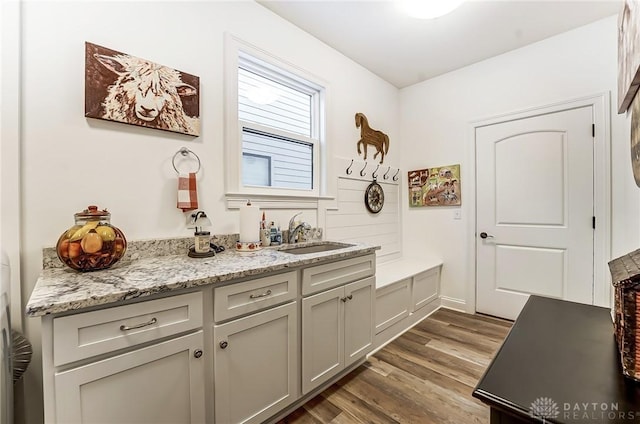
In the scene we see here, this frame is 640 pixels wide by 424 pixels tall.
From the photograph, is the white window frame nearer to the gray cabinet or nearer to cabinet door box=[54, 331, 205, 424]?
the gray cabinet

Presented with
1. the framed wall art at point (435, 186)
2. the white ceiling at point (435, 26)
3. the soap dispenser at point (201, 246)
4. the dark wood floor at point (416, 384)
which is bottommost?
the dark wood floor at point (416, 384)

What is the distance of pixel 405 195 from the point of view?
3.67m

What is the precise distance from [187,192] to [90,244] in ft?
1.93

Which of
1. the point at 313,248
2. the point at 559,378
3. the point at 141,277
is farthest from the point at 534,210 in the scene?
the point at 141,277

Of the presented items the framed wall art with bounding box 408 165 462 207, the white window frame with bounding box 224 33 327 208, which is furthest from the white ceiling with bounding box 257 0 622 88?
the framed wall art with bounding box 408 165 462 207

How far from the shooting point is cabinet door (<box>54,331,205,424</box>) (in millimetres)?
937

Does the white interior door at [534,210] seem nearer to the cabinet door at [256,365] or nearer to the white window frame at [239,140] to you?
the white window frame at [239,140]

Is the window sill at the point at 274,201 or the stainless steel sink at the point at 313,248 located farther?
the stainless steel sink at the point at 313,248

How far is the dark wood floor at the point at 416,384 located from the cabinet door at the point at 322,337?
0.16m

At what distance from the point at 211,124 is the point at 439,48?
2418 mm

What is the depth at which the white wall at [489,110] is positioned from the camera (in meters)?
2.28

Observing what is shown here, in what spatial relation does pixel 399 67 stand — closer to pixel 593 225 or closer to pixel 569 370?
pixel 593 225

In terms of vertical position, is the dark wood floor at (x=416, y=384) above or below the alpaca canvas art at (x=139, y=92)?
below

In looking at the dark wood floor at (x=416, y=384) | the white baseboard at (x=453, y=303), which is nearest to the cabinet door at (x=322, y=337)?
the dark wood floor at (x=416, y=384)
